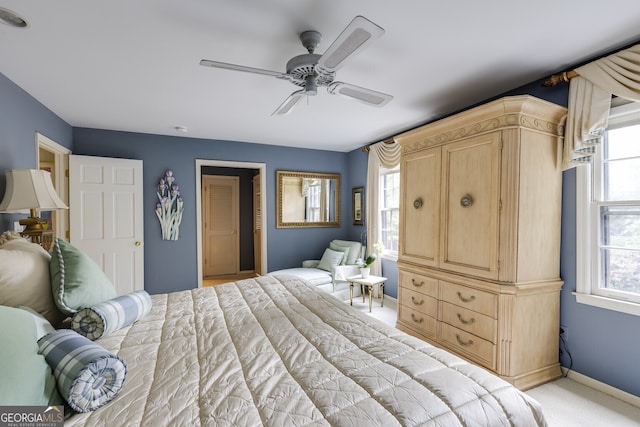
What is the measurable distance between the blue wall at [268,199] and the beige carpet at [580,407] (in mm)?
130

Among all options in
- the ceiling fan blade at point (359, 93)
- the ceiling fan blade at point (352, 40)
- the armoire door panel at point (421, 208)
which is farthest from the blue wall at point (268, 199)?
the ceiling fan blade at point (352, 40)

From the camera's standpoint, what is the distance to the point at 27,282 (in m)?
1.35

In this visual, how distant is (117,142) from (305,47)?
11.2 feet

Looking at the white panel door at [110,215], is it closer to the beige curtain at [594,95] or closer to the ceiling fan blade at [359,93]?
the ceiling fan blade at [359,93]

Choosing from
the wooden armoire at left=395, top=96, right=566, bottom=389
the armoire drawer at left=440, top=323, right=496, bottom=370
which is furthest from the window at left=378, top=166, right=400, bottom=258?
the armoire drawer at left=440, top=323, right=496, bottom=370

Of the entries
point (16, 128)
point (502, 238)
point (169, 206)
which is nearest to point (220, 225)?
point (169, 206)

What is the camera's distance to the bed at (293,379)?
0.93 metres

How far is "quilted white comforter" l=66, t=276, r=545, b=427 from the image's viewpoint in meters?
0.93

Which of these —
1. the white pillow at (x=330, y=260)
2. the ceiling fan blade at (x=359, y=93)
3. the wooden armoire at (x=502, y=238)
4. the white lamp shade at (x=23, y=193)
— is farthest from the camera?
the white pillow at (x=330, y=260)

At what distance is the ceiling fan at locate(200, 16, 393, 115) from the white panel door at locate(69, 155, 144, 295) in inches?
112

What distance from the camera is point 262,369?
1.18 metres

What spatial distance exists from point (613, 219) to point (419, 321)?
1.76 metres

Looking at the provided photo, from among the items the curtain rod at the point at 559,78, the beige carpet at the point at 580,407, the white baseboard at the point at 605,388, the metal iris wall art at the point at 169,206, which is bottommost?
the beige carpet at the point at 580,407

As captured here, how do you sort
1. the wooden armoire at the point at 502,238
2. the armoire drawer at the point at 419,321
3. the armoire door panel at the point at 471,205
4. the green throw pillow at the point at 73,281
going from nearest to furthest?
the green throw pillow at the point at 73,281 < the wooden armoire at the point at 502,238 < the armoire door panel at the point at 471,205 < the armoire drawer at the point at 419,321
